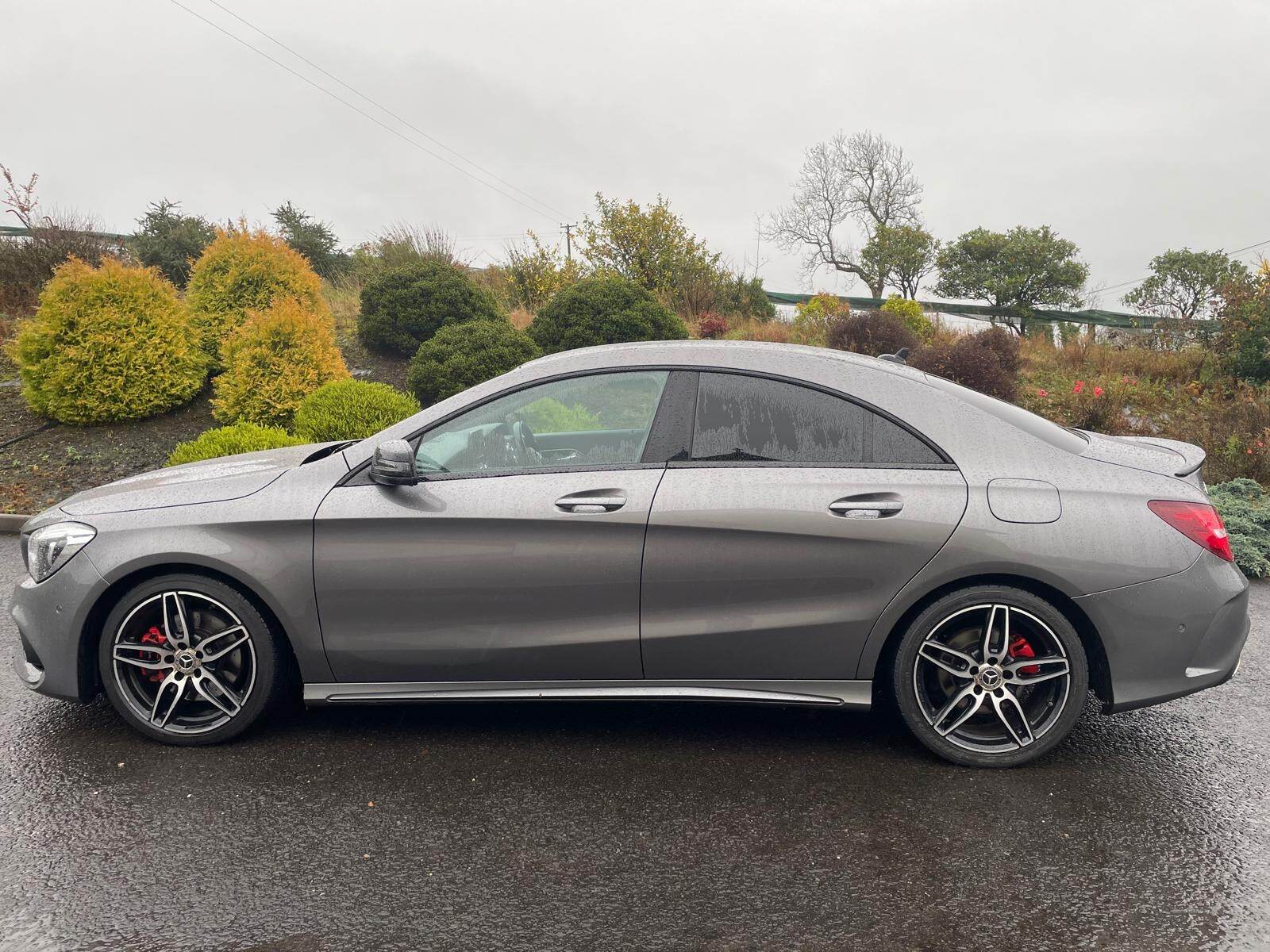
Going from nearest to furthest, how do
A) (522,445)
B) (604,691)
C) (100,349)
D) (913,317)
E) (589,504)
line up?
(589,504) < (604,691) < (522,445) < (100,349) < (913,317)

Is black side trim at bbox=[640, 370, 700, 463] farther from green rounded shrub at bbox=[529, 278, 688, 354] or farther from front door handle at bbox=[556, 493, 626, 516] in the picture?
green rounded shrub at bbox=[529, 278, 688, 354]

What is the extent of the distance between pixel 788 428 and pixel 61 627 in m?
3.02

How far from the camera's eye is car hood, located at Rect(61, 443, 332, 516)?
3.86 metres

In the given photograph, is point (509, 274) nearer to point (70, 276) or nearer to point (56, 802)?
point (70, 276)

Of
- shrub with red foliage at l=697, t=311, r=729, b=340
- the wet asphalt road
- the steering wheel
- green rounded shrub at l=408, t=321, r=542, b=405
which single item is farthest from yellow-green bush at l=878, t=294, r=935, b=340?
the steering wheel

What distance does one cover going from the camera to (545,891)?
2861mm

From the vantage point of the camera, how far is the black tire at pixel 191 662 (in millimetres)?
3777

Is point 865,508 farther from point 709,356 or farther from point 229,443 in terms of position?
point 229,443

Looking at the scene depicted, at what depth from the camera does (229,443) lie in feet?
27.7

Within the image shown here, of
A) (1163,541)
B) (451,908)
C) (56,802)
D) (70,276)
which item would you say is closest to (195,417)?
(70,276)

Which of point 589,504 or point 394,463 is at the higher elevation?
point 394,463

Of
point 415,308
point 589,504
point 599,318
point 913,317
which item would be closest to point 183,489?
point 589,504

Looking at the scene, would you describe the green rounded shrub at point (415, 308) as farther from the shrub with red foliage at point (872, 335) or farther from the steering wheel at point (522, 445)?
the steering wheel at point (522, 445)

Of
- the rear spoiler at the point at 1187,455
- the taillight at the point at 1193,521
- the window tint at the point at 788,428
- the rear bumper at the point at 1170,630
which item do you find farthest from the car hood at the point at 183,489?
the rear spoiler at the point at 1187,455
